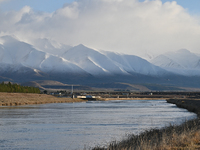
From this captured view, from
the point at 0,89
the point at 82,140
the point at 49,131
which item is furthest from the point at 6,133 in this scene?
the point at 0,89

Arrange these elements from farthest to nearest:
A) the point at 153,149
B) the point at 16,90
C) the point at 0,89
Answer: the point at 16,90, the point at 0,89, the point at 153,149

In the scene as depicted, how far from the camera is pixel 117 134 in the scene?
38781mm

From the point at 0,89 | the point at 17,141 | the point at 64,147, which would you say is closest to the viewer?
the point at 64,147

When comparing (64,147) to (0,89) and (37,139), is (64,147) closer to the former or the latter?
(37,139)

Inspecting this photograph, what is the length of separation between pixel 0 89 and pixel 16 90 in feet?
41.5

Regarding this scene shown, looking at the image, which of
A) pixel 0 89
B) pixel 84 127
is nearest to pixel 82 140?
pixel 84 127

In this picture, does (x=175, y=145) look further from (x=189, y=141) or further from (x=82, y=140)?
(x=82, y=140)

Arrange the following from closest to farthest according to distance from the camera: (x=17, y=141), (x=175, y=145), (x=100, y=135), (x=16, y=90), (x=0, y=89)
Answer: (x=175, y=145)
(x=17, y=141)
(x=100, y=135)
(x=0, y=89)
(x=16, y=90)

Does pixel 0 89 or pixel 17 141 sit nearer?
pixel 17 141

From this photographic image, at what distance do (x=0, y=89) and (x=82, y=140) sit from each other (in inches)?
4462

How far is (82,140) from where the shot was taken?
35000mm

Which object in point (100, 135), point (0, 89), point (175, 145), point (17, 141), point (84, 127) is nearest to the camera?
point (175, 145)

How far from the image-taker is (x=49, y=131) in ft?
136

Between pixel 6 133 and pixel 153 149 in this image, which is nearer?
pixel 153 149
